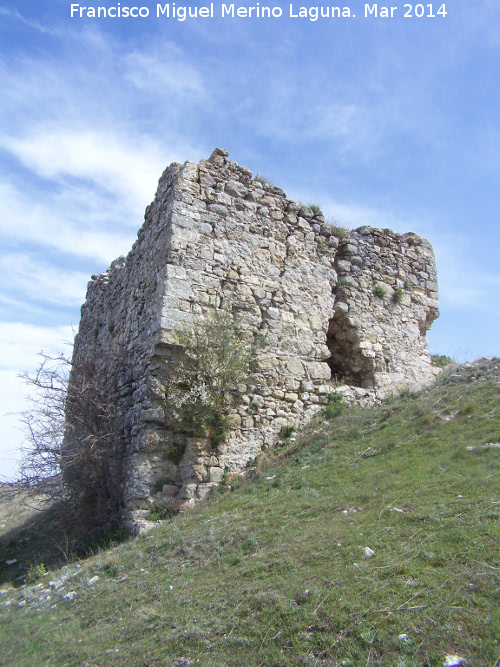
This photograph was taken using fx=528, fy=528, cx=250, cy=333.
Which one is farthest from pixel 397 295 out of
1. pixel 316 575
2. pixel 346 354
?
pixel 316 575

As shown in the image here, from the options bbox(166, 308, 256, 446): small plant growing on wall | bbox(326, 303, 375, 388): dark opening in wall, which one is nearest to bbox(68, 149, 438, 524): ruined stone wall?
bbox(326, 303, 375, 388): dark opening in wall

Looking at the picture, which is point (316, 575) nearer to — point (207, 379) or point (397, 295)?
point (207, 379)

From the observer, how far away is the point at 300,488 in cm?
657

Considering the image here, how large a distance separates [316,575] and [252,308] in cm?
560

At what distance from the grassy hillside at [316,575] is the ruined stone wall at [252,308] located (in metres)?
1.12

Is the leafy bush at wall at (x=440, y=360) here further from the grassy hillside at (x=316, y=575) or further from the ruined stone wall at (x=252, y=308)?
the grassy hillside at (x=316, y=575)

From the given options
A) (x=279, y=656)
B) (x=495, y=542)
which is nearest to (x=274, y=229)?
(x=495, y=542)

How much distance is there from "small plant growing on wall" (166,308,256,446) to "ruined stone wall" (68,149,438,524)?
169mm

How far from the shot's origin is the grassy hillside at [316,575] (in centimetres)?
325

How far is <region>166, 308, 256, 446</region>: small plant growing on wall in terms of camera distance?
26.1 ft

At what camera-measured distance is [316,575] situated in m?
4.03

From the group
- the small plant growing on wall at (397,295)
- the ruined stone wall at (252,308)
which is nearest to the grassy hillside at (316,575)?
the ruined stone wall at (252,308)

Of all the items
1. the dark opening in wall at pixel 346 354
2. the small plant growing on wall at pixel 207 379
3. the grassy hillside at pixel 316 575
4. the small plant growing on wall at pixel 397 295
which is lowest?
the grassy hillside at pixel 316 575

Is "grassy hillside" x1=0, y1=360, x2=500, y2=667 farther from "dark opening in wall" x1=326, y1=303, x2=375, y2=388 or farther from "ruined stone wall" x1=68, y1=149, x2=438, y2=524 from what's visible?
"dark opening in wall" x1=326, y1=303, x2=375, y2=388
